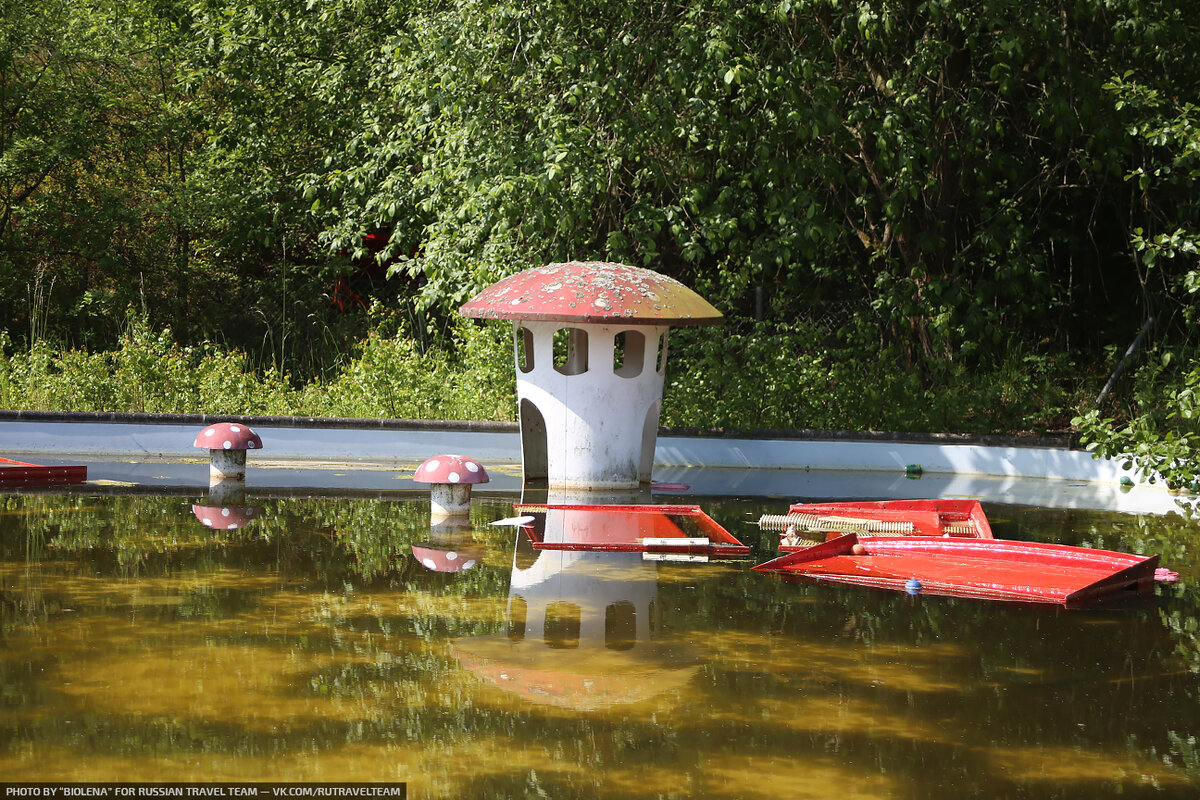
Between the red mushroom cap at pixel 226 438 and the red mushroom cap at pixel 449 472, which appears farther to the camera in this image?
the red mushroom cap at pixel 226 438

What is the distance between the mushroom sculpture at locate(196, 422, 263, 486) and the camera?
8.66 metres

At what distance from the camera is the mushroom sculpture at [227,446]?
866cm

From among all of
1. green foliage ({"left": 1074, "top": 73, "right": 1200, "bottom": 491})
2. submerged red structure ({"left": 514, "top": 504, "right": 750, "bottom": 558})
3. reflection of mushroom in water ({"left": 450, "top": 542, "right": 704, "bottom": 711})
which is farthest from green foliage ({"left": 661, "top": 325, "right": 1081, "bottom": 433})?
reflection of mushroom in water ({"left": 450, "top": 542, "right": 704, "bottom": 711})

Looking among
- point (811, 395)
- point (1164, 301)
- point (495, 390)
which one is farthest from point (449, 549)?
point (1164, 301)

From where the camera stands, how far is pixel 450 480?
24.8ft

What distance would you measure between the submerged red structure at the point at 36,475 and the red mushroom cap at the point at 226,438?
102 cm

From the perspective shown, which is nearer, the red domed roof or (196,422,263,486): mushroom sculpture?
the red domed roof

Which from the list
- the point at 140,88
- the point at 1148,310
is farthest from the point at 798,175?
the point at 140,88

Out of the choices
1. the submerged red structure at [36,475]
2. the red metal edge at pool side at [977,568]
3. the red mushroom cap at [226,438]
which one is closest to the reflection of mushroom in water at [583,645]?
the red metal edge at pool side at [977,568]

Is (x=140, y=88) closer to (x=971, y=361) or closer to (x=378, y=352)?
(x=378, y=352)

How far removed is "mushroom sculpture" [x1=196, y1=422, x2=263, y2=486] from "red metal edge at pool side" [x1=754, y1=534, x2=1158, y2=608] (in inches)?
171

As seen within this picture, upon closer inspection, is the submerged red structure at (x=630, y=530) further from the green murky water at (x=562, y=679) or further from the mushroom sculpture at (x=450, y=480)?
the mushroom sculpture at (x=450, y=480)

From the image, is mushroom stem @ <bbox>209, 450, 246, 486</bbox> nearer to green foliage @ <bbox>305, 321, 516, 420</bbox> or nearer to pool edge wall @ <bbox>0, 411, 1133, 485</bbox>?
pool edge wall @ <bbox>0, 411, 1133, 485</bbox>

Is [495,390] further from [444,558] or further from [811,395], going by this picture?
[444,558]
